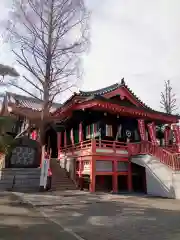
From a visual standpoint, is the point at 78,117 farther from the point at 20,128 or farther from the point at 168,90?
the point at 168,90

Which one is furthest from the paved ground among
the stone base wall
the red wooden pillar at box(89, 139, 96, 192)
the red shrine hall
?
the red shrine hall

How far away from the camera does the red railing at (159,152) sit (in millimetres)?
13156

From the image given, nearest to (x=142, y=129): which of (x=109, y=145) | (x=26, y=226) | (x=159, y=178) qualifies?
(x=109, y=145)

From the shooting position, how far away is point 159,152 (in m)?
14.1

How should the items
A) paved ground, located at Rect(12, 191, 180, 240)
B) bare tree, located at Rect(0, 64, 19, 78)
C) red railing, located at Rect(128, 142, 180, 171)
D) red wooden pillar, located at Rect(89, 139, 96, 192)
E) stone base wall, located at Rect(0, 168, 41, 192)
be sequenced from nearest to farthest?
paved ground, located at Rect(12, 191, 180, 240)
bare tree, located at Rect(0, 64, 19, 78)
red railing, located at Rect(128, 142, 180, 171)
stone base wall, located at Rect(0, 168, 41, 192)
red wooden pillar, located at Rect(89, 139, 96, 192)

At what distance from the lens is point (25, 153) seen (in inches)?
638

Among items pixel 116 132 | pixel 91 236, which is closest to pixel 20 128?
pixel 116 132

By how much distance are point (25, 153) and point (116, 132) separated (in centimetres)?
716

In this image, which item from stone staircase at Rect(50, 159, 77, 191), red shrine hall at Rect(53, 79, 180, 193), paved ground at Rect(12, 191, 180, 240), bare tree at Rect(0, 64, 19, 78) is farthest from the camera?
red shrine hall at Rect(53, 79, 180, 193)

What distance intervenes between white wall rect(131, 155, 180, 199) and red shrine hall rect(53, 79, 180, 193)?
1.30 feet

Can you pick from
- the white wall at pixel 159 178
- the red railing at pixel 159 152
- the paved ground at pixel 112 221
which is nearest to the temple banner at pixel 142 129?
the red railing at pixel 159 152

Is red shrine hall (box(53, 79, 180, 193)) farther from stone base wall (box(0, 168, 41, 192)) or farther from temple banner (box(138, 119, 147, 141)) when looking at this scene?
stone base wall (box(0, 168, 41, 192))

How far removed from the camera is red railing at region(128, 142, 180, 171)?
13156 millimetres

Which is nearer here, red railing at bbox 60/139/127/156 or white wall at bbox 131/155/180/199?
white wall at bbox 131/155/180/199
